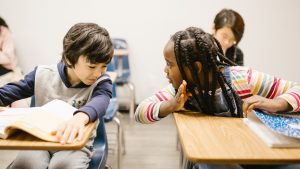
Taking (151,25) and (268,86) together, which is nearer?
(268,86)

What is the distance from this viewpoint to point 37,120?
0.90 m

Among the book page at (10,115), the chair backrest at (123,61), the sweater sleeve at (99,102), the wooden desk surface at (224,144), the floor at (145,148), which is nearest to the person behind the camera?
the wooden desk surface at (224,144)

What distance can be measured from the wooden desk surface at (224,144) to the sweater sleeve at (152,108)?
0.13 meters

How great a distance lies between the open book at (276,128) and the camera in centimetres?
83

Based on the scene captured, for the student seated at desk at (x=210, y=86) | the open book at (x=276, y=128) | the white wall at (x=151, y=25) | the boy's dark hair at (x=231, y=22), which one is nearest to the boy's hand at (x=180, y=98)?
the student seated at desk at (x=210, y=86)

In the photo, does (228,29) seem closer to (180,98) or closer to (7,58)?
(180,98)

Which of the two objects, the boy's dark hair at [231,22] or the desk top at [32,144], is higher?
the boy's dark hair at [231,22]

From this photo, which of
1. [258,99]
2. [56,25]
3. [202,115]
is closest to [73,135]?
[202,115]

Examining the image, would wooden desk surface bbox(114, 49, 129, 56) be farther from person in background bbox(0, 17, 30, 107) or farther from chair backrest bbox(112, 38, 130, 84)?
person in background bbox(0, 17, 30, 107)

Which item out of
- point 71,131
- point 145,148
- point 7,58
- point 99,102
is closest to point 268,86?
point 99,102

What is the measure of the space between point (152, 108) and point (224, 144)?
396 millimetres

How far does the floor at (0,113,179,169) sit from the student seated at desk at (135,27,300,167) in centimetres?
120

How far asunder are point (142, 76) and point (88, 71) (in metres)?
2.34

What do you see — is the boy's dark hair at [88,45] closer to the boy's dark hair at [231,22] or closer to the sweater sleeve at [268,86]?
the sweater sleeve at [268,86]
